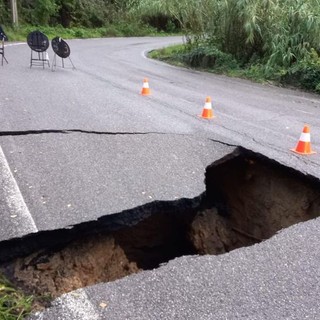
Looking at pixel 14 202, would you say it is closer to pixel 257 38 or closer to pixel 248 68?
pixel 248 68

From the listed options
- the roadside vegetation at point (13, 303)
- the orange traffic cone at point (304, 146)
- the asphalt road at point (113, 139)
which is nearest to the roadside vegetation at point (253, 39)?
the asphalt road at point (113, 139)

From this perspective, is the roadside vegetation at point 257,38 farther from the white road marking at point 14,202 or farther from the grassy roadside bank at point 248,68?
the white road marking at point 14,202

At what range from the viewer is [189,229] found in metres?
4.41

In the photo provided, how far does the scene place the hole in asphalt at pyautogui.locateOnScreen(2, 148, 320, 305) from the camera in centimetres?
295

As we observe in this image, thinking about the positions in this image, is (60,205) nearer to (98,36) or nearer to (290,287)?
(290,287)

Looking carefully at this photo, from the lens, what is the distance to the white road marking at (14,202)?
3100mm

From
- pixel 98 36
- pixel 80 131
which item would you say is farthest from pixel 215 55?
pixel 98 36

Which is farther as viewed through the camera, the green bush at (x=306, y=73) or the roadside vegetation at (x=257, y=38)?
the roadside vegetation at (x=257, y=38)

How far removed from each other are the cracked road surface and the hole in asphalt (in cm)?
15

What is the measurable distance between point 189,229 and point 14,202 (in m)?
1.82

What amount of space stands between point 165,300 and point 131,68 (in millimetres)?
12265

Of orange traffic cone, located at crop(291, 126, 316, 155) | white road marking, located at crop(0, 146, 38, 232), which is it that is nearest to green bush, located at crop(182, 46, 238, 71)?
orange traffic cone, located at crop(291, 126, 316, 155)

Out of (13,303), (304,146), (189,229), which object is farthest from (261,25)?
(13,303)

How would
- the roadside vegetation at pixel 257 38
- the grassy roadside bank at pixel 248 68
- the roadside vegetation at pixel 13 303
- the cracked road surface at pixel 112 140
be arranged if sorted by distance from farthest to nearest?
the roadside vegetation at pixel 257 38 < the grassy roadside bank at pixel 248 68 < the cracked road surface at pixel 112 140 < the roadside vegetation at pixel 13 303
